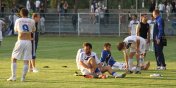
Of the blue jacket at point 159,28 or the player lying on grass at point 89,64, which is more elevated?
the blue jacket at point 159,28

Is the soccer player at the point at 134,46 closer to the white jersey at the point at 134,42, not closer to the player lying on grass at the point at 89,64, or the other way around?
the white jersey at the point at 134,42

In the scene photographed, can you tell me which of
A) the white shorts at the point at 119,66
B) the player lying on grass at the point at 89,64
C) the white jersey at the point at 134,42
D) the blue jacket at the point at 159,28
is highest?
the blue jacket at the point at 159,28

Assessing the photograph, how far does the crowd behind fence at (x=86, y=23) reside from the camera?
46.8 metres

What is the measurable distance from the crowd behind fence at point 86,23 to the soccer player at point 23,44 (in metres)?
29.7

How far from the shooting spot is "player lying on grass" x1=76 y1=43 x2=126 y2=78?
17.6m

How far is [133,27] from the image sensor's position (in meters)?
29.0

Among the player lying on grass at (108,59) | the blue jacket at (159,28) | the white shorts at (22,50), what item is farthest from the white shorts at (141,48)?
the white shorts at (22,50)

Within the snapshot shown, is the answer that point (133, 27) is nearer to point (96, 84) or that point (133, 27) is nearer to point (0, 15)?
point (96, 84)

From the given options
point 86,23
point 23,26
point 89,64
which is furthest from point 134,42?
point 86,23

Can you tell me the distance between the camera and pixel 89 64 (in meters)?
17.6

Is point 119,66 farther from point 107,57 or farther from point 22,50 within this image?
point 22,50

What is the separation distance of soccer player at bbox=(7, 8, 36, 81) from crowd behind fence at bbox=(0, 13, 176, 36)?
29656 mm

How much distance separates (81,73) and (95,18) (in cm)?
2926

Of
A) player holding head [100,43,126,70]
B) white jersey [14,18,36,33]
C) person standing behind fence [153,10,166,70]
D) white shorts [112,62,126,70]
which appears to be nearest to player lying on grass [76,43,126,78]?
player holding head [100,43,126,70]
